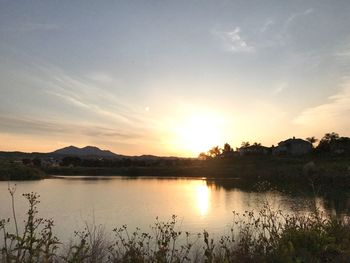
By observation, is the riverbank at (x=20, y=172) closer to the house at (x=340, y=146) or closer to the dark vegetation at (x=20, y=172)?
the dark vegetation at (x=20, y=172)

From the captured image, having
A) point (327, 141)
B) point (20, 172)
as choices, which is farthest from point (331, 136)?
point (20, 172)

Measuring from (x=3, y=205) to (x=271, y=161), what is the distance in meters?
80.7

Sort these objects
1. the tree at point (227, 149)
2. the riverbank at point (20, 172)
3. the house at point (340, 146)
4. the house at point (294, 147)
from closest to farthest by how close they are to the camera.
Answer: the riverbank at point (20, 172) < the house at point (340, 146) < the house at point (294, 147) < the tree at point (227, 149)

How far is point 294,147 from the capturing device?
416 ft

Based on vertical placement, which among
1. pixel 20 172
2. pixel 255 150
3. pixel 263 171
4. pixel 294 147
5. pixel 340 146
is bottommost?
pixel 20 172

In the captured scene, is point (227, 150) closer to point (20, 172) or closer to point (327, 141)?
point (327, 141)

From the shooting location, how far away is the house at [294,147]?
413 feet

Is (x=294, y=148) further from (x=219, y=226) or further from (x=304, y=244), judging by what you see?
(x=304, y=244)

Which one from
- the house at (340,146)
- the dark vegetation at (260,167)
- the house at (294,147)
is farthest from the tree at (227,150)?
the house at (340,146)

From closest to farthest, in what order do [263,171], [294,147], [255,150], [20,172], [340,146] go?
[20,172] → [263,171] → [340,146] → [294,147] → [255,150]

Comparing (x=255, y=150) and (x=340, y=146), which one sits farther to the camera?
(x=255, y=150)

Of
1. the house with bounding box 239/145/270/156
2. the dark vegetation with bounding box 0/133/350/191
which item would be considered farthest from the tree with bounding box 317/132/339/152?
the house with bounding box 239/145/270/156

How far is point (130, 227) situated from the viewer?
68.5 feet

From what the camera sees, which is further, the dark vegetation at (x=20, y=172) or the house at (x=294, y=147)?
the house at (x=294, y=147)
